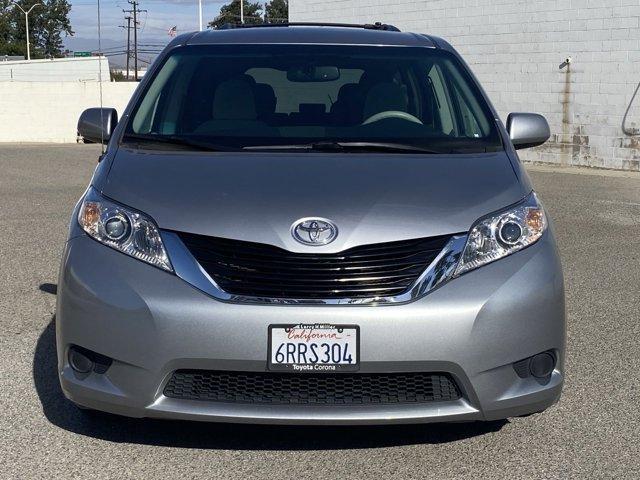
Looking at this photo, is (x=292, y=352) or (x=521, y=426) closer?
(x=292, y=352)

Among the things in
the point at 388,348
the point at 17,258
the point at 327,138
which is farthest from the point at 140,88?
the point at 17,258

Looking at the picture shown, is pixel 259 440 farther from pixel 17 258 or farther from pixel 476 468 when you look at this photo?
pixel 17 258

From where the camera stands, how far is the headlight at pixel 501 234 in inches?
150

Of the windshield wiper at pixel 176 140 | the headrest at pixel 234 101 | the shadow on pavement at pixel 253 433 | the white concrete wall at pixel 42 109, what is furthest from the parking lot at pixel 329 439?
the white concrete wall at pixel 42 109

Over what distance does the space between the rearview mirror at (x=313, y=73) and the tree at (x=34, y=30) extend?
88030 millimetres

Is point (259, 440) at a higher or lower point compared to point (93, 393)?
lower

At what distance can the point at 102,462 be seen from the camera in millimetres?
3979

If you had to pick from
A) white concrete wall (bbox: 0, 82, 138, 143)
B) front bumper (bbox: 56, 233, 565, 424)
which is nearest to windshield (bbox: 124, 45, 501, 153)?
front bumper (bbox: 56, 233, 565, 424)

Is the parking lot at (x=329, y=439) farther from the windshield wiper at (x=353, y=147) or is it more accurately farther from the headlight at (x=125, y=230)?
the windshield wiper at (x=353, y=147)

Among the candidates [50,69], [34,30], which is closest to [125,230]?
[50,69]

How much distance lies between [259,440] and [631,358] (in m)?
2.36

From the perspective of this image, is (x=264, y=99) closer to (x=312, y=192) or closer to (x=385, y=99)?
(x=385, y=99)

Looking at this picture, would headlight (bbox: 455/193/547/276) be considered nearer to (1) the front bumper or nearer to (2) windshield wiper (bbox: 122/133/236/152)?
(1) the front bumper

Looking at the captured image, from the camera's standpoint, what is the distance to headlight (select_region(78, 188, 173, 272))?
3.77 m
